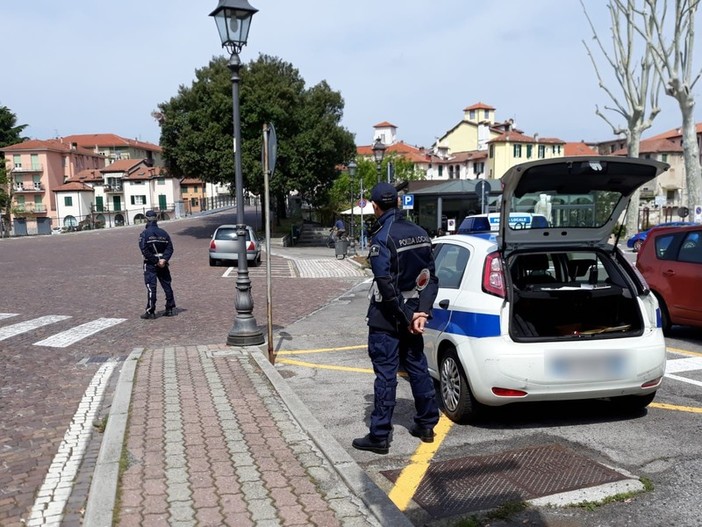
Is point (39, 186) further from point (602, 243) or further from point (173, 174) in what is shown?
point (602, 243)

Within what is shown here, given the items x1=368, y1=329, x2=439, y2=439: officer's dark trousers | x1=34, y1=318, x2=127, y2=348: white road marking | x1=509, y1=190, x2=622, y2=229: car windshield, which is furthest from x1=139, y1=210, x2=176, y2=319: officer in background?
x1=368, y1=329, x2=439, y2=439: officer's dark trousers

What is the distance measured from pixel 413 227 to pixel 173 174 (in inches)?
1540

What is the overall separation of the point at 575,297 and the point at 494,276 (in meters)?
0.82

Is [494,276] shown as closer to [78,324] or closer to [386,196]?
[386,196]

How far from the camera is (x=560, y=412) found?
547cm

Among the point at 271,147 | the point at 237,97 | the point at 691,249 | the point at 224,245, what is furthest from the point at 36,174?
the point at 691,249

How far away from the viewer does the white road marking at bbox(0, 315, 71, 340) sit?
969 cm

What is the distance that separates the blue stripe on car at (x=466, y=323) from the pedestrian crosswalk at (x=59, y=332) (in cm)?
591

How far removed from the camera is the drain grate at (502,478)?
3775mm

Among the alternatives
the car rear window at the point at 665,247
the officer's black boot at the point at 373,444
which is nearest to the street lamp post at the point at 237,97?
the officer's black boot at the point at 373,444

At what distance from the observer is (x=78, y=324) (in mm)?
10656

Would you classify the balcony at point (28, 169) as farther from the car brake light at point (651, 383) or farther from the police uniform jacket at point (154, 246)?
the car brake light at point (651, 383)

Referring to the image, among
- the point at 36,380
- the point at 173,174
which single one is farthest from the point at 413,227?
the point at 173,174

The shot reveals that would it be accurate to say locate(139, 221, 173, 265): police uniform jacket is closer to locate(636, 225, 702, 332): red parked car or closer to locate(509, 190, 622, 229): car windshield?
locate(509, 190, 622, 229): car windshield
